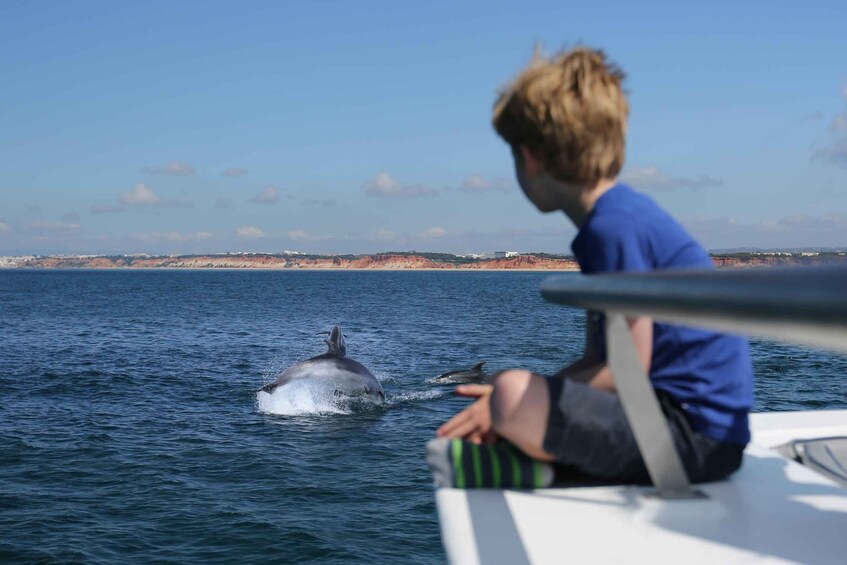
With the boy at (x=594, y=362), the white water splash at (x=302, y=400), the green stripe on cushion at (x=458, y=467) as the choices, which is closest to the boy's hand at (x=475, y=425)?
the boy at (x=594, y=362)

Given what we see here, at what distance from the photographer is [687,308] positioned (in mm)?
1708

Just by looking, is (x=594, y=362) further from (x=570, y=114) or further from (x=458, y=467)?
(x=570, y=114)

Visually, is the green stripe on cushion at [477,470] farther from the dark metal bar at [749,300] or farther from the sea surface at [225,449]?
the sea surface at [225,449]

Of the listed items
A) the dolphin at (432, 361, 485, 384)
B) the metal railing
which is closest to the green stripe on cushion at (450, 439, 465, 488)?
the metal railing

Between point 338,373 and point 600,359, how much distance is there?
59.6 ft

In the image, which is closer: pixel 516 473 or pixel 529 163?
pixel 516 473

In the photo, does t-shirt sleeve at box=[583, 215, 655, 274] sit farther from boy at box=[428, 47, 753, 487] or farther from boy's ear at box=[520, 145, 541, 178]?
boy's ear at box=[520, 145, 541, 178]

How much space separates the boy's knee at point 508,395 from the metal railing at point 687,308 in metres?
0.31

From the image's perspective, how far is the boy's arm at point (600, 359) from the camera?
9.03 ft

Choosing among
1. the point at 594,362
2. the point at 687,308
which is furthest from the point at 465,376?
the point at 687,308

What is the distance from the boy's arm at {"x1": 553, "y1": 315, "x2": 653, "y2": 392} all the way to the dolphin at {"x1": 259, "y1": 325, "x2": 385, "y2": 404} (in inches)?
700

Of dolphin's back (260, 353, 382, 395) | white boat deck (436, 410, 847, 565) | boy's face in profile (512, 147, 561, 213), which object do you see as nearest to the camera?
white boat deck (436, 410, 847, 565)

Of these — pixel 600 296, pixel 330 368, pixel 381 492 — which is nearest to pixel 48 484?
pixel 381 492

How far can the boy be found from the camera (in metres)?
2.77
